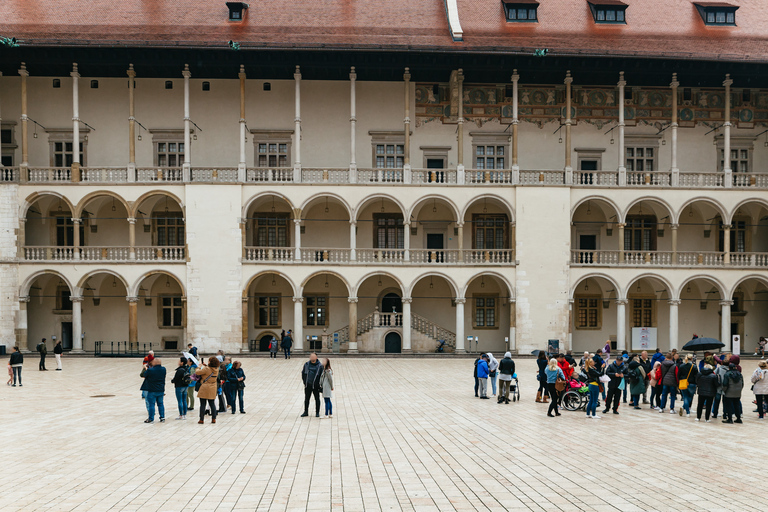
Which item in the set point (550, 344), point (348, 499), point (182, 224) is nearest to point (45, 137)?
point (182, 224)

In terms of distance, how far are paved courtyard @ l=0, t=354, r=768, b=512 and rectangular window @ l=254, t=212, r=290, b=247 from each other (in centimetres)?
1685

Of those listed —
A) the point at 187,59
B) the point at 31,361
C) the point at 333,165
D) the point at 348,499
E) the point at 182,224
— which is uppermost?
the point at 187,59

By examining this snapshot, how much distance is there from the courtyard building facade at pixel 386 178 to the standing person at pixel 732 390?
1741 centimetres

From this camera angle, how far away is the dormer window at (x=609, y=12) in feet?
114

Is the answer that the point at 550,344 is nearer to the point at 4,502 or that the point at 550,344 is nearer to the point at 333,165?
the point at 333,165

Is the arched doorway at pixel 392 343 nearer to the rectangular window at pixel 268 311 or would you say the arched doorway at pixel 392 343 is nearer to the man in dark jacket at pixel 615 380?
the rectangular window at pixel 268 311

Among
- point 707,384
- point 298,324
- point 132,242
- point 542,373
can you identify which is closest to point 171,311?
point 132,242

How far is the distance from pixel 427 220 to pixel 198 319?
41.6 ft

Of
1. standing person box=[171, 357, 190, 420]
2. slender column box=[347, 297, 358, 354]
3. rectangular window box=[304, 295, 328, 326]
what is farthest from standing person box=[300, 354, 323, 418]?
rectangular window box=[304, 295, 328, 326]

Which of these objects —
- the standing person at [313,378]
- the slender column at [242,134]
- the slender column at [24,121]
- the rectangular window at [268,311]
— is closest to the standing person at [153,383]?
the standing person at [313,378]

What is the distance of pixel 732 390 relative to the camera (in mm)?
13773

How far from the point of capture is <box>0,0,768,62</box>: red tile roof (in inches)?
1212

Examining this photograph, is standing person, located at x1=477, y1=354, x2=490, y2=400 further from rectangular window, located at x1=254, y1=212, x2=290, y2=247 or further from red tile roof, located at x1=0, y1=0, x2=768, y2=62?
red tile roof, located at x1=0, y1=0, x2=768, y2=62

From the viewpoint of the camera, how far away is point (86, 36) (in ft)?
101
